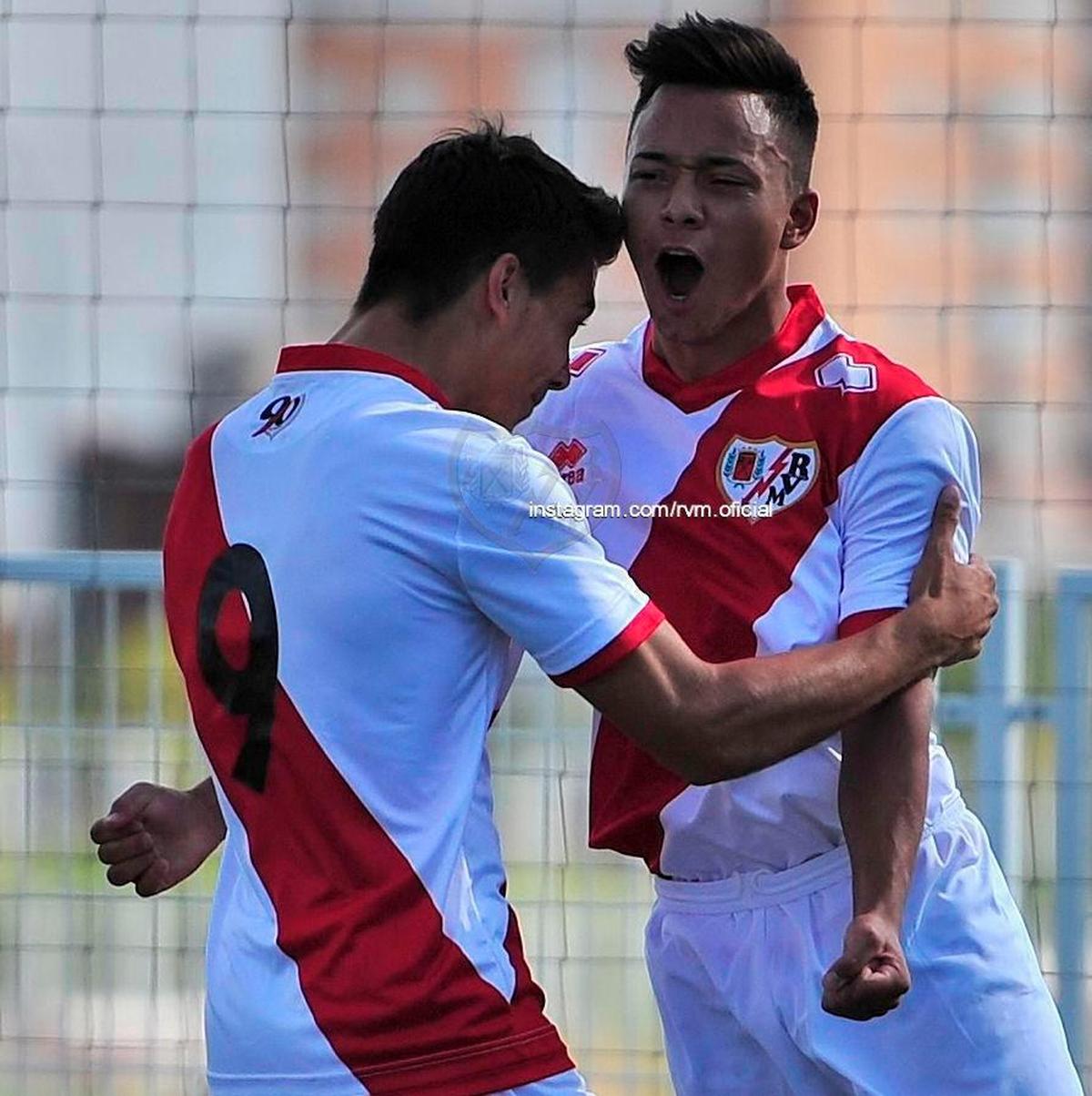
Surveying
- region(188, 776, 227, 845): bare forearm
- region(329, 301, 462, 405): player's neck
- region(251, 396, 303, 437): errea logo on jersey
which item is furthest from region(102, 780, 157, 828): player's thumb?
region(329, 301, 462, 405): player's neck

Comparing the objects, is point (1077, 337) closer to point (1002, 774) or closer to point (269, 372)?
point (1002, 774)

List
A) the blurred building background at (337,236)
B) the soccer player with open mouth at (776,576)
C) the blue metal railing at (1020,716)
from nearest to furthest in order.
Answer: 1. the soccer player with open mouth at (776,576)
2. the blue metal railing at (1020,716)
3. the blurred building background at (337,236)

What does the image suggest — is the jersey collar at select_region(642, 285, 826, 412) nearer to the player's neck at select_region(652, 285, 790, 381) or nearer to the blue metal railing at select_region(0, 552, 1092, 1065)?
the player's neck at select_region(652, 285, 790, 381)

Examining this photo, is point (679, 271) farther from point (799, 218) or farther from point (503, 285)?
point (503, 285)

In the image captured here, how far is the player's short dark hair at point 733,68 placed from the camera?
2.70m

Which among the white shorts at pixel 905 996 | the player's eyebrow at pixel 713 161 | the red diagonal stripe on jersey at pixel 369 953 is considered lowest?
the white shorts at pixel 905 996

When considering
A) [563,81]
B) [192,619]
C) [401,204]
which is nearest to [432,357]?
[401,204]

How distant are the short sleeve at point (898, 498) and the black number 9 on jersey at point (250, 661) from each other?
0.74 meters

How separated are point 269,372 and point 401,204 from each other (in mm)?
2492

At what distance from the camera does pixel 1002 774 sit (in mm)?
4363

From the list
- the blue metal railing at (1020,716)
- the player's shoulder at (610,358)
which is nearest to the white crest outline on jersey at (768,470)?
the player's shoulder at (610,358)

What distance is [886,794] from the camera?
2.54 metres

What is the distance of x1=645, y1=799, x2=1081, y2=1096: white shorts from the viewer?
8.78 feet

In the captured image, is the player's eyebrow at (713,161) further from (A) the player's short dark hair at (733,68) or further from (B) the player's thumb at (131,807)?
(B) the player's thumb at (131,807)
